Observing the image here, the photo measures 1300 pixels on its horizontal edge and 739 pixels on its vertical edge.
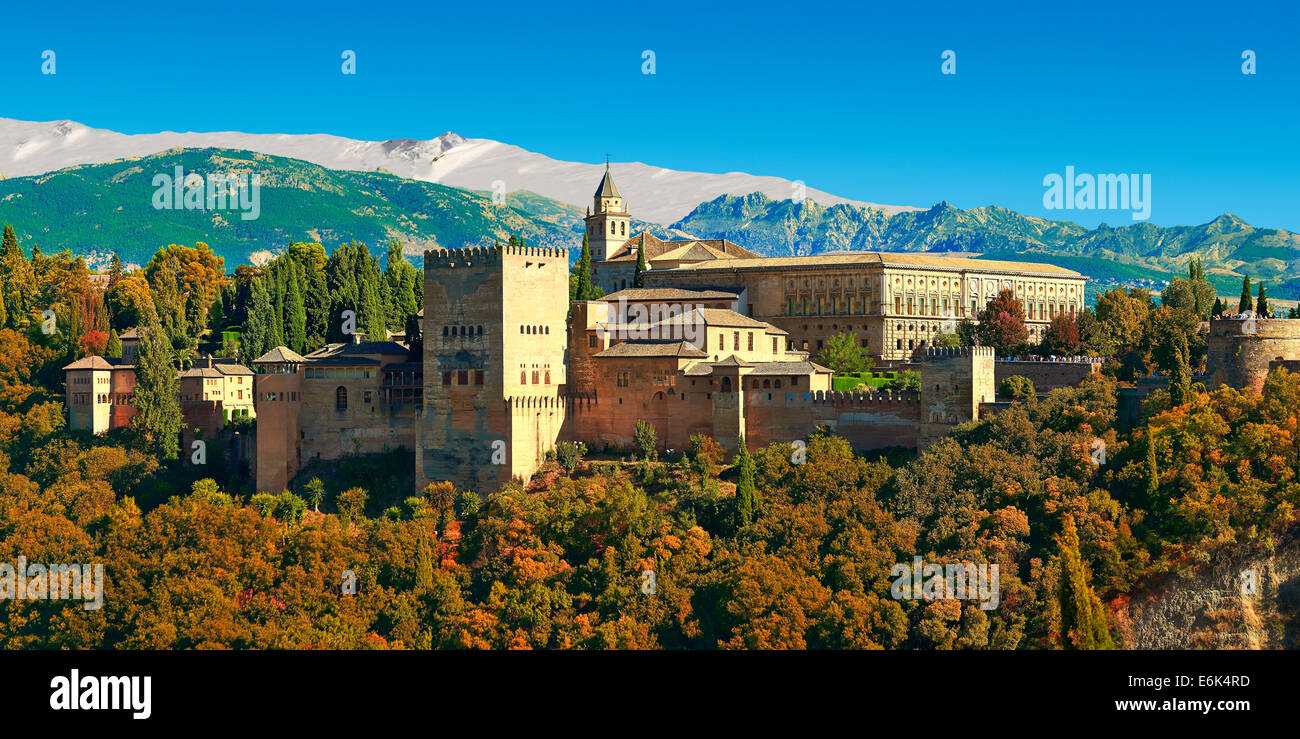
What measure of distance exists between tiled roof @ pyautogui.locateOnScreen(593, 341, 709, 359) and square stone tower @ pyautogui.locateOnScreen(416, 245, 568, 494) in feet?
8.39

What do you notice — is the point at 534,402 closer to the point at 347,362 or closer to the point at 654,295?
the point at 347,362

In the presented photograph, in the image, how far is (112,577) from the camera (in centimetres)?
5353

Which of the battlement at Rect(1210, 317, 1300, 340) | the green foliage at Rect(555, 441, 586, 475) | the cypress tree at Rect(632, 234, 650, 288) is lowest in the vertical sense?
the green foliage at Rect(555, 441, 586, 475)

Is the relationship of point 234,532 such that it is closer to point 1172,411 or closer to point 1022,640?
point 1022,640

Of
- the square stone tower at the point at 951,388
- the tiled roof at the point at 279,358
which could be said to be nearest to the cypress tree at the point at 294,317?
the tiled roof at the point at 279,358

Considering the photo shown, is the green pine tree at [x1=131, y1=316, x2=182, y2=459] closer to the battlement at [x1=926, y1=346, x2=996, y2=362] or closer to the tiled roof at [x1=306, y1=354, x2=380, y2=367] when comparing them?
the tiled roof at [x1=306, y1=354, x2=380, y2=367]

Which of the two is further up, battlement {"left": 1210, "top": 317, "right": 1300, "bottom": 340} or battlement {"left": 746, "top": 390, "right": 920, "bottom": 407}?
battlement {"left": 1210, "top": 317, "right": 1300, "bottom": 340}

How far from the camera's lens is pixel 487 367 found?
188 feet

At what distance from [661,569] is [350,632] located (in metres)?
11.2

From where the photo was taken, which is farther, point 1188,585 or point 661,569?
point 661,569

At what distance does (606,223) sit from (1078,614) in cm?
6044

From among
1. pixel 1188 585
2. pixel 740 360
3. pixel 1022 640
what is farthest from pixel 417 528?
pixel 1188 585

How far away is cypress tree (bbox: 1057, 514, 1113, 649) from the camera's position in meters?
42.1

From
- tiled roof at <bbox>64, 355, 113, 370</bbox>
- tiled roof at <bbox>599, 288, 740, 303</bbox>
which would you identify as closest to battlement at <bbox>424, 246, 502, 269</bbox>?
tiled roof at <bbox>599, 288, 740, 303</bbox>
